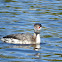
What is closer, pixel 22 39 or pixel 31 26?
pixel 22 39

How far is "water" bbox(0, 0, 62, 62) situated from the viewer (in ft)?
53.6

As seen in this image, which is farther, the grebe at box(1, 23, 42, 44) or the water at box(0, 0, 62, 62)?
the grebe at box(1, 23, 42, 44)

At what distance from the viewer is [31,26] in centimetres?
2317

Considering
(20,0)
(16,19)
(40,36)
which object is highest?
(20,0)

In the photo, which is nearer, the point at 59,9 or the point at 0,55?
the point at 0,55

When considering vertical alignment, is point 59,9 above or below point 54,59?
above

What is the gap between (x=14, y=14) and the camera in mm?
26922

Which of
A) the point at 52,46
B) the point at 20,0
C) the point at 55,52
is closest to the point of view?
Result: the point at 55,52

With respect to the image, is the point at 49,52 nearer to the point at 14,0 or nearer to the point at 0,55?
the point at 0,55

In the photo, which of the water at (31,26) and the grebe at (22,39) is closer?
the water at (31,26)

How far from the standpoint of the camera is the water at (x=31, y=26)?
643 inches

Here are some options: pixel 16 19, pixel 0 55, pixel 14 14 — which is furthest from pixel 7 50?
pixel 14 14

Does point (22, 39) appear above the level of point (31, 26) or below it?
below

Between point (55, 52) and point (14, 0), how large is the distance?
657 inches
